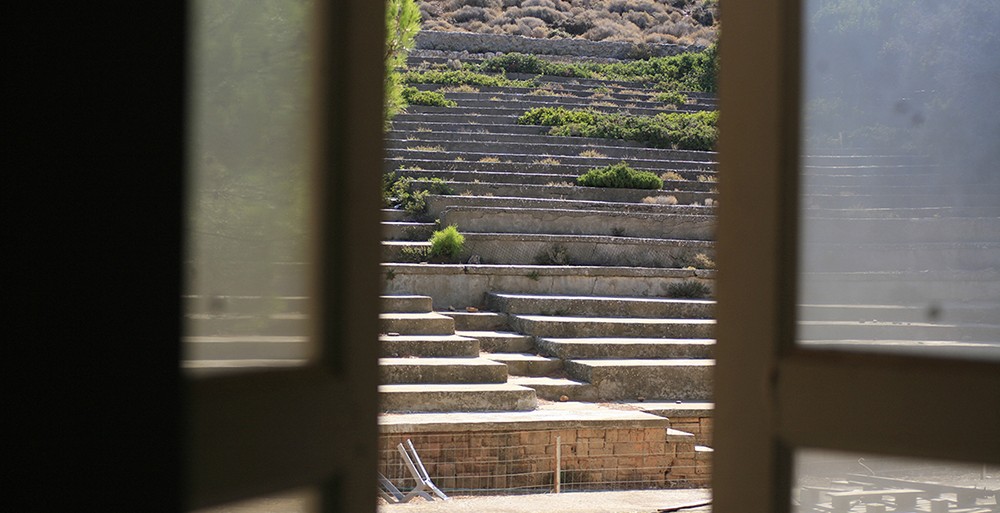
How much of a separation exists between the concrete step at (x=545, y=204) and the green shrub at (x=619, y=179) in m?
0.52

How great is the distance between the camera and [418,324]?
341 inches

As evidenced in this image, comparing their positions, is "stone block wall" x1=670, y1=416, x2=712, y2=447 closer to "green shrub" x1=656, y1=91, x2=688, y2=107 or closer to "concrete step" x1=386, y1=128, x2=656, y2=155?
"concrete step" x1=386, y1=128, x2=656, y2=155

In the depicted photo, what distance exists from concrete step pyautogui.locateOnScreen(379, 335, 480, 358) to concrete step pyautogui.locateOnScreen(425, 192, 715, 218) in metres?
2.67

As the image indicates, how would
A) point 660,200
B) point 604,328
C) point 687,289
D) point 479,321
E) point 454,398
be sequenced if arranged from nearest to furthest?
point 454,398 < point 604,328 < point 479,321 < point 687,289 < point 660,200

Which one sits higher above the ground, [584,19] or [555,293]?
[584,19]

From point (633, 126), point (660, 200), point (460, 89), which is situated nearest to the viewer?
point (660, 200)

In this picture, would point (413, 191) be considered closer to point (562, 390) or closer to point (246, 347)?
point (562, 390)

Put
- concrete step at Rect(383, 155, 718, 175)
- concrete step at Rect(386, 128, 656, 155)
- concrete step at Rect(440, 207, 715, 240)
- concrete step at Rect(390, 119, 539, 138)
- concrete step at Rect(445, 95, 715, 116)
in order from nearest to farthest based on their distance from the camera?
1. concrete step at Rect(440, 207, 715, 240)
2. concrete step at Rect(383, 155, 718, 175)
3. concrete step at Rect(386, 128, 656, 155)
4. concrete step at Rect(390, 119, 539, 138)
5. concrete step at Rect(445, 95, 715, 116)

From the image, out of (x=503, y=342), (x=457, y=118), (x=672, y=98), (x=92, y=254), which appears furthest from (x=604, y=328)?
(x=672, y=98)

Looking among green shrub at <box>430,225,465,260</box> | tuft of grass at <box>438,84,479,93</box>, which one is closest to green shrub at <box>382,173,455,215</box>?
green shrub at <box>430,225,465,260</box>

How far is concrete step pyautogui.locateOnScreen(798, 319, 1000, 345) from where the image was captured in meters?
1.05

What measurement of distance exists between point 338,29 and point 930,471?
0.75m

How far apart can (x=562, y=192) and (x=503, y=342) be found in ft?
10.6

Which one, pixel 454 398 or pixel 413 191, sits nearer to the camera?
pixel 454 398
